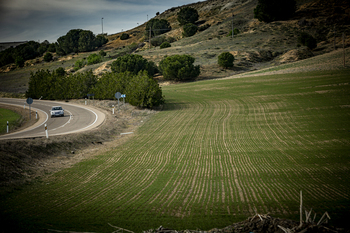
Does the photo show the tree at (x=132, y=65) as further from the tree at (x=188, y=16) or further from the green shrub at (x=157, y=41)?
the tree at (x=188, y=16)

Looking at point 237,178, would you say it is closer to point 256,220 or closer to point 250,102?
point 256,220

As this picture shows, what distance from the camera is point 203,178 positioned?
13.9 meters

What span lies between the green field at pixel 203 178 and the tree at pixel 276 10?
91334mm

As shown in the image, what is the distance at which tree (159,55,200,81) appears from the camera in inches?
2830

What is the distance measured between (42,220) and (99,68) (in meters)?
83.8

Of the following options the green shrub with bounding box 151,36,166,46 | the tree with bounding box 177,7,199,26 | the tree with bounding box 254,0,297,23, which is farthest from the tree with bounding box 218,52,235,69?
the tree with bounding box 177,7,199,26

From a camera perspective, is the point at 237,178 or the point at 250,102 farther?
the point at 250,102

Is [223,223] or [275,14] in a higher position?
[275,14]

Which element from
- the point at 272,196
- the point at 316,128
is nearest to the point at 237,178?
the point at 272,196

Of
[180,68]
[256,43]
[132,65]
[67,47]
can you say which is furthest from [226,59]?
[67,47]

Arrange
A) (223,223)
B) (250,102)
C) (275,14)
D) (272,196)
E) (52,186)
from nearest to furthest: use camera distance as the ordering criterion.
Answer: (223,223) → (272,196) → (52,186) → (250,102) → (275,14)

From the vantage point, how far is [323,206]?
10.1 m

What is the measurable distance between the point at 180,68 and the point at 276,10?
2464 inches

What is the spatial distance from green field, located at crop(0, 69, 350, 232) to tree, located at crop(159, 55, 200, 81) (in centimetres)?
4227
